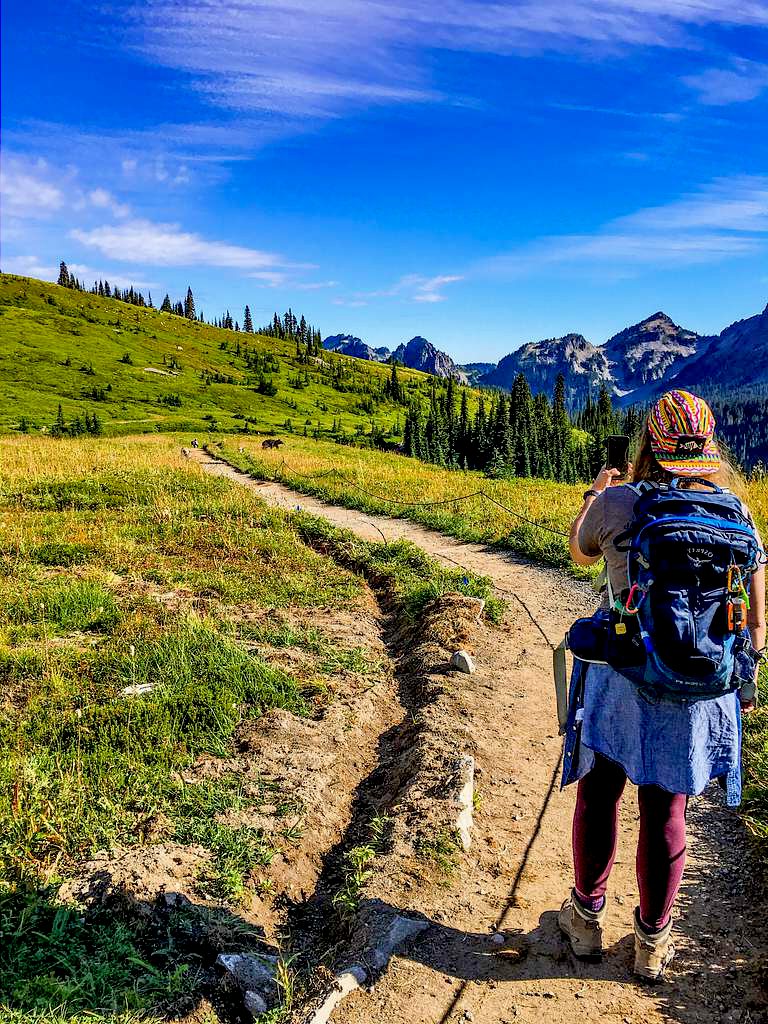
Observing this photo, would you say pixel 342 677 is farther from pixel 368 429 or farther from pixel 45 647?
pixel 368 429

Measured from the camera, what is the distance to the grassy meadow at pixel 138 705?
11.8 ft

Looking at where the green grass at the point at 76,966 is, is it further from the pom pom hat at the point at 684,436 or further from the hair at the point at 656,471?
the pom pom hat at the point at 684,436

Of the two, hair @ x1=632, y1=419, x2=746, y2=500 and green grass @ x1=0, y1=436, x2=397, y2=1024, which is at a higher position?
hair @ x1=632, y1=419, x2=746, y2=500

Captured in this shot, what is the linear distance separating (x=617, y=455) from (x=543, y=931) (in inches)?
114

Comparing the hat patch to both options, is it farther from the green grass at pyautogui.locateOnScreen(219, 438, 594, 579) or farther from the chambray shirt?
the green grass at pyautogui.locateOnScreen(219, 438, 594, 579)

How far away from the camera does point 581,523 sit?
317 centimetres

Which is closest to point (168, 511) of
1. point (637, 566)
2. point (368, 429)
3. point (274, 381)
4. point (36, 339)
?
point (637, 566)

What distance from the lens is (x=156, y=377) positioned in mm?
93625

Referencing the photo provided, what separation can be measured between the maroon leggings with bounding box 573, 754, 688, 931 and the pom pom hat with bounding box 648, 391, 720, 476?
60.5 inches

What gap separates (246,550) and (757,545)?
1053 cm

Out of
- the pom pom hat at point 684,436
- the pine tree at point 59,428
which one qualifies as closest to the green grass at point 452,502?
the pom pom hat at point 684,436

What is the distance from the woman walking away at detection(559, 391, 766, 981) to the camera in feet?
8.50

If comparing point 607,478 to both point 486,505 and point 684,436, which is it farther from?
point 486,505


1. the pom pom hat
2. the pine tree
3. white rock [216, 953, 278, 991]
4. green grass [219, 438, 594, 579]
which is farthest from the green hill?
the pom pom hat
